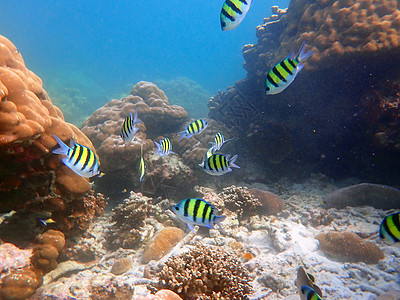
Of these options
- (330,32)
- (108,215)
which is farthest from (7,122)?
(330,32)

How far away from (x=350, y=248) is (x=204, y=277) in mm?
3407

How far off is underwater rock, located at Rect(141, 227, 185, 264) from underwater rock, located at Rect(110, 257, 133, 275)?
30 centimetres

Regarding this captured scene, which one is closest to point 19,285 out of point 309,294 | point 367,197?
point 309,294

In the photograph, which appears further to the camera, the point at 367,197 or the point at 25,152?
the point at 367,197

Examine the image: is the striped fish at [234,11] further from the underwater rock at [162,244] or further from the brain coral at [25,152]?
the underwater rock at [162,244]

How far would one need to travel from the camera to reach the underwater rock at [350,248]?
419 centimetres

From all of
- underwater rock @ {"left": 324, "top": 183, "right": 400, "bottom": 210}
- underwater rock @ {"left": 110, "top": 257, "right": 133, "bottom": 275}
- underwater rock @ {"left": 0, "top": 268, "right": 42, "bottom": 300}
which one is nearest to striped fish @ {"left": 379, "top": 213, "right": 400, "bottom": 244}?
underwater rock @ {"left": 324, "top": 183, "right": 400, "bottom": 210}

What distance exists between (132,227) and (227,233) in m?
2.39

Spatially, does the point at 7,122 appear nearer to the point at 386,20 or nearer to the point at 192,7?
the point at 386,20

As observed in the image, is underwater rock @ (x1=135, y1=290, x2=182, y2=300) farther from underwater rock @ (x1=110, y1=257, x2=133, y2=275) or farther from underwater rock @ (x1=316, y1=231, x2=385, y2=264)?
underwater rock @ (x1=316, y1=231, x2=385, y2=264)

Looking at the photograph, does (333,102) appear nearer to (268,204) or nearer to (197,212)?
(268,204)

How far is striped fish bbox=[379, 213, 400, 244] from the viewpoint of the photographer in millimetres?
2523

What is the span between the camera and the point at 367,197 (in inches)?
237

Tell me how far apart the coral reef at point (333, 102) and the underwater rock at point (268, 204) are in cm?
222
